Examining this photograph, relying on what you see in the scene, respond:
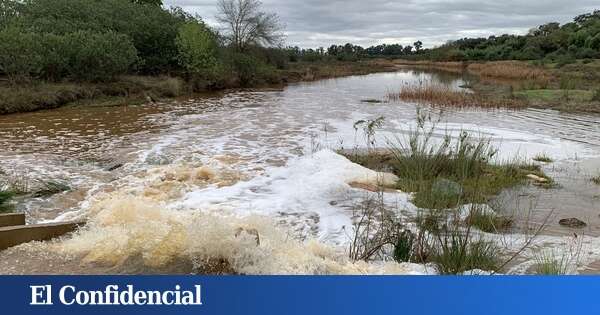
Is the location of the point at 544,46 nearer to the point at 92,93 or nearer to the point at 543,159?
the point at 92,93

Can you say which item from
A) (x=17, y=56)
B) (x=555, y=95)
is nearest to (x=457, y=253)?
(x=17, y=56)

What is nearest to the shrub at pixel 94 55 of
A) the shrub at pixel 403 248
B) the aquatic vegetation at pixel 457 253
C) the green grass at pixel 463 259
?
the shrub at pixel 403 248

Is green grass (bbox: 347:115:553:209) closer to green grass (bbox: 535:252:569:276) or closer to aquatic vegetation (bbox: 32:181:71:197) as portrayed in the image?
green grass (bbox: 535:252:569:276)

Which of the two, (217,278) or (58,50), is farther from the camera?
(58,50)

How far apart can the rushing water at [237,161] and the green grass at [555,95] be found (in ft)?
13.4

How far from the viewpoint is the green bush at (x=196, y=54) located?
35.6m

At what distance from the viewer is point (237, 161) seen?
1190 cm

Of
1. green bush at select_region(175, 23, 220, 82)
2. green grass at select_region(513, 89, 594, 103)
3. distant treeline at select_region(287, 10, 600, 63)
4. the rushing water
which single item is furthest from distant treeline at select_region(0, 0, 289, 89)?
distant treeline at select_region(287, 10, 600, 63)

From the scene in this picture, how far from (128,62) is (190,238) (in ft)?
87.4

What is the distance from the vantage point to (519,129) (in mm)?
17719

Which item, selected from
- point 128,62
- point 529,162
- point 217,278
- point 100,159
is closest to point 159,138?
point 100,159

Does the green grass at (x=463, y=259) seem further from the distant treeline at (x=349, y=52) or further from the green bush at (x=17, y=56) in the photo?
the distant treeline at (x=349, y=52)

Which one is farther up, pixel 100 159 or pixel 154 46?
pixel 154 46

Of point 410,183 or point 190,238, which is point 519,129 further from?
point 190,238
